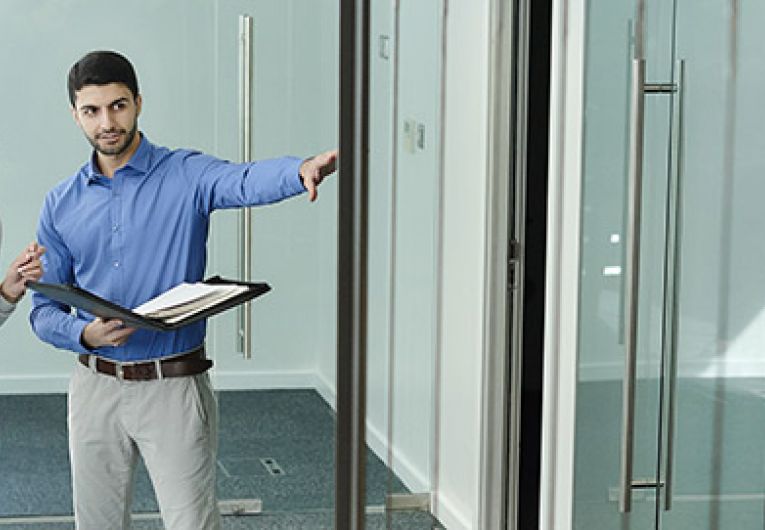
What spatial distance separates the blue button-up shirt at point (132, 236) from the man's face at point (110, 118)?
0.05 m

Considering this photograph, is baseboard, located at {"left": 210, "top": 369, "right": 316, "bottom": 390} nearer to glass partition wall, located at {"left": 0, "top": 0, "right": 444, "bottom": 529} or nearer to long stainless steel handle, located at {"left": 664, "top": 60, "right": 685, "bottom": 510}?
glass partition wall, located at {"left": 0, "top": 0, "right": 444, "bottom": 529}

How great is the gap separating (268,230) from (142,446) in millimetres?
635

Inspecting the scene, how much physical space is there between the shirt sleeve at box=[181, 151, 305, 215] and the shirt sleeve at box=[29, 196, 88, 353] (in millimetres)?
358

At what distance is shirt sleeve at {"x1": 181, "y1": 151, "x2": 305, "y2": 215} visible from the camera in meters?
3.85

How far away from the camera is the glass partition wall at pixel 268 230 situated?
3803 millimetres

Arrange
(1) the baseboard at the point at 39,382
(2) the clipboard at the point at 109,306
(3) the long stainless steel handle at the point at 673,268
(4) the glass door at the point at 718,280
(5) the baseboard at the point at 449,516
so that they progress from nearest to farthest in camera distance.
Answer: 1. (4) the glass door at the point at 718,280
2. (3) the long stainless steel handle at the point at 673,268
3. (2) the clipboard at the point at 109,306
4. (1) the baseboard at the point at 39,382
5. (5) the baseboard at the point at 449,516

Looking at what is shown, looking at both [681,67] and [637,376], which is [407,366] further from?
[681,67]

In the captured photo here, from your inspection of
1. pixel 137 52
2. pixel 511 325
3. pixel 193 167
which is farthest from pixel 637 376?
pixel 137 52

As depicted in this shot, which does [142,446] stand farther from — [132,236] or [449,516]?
[449,516]

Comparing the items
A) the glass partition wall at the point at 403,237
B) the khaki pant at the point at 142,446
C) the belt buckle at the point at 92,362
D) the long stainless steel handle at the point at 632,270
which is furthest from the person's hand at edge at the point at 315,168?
the long stainless steel handle at the point at 632,270

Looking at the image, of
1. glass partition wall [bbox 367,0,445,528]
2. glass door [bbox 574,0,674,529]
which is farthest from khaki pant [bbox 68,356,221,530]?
glass door [bbox 574,0,674,529]

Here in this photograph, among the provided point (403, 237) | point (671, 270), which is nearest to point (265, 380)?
point (403, 237)

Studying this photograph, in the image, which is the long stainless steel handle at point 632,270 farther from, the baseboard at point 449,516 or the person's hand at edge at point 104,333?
the person's hand at edge at point 104,333

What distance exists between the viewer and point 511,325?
13.7 ft
